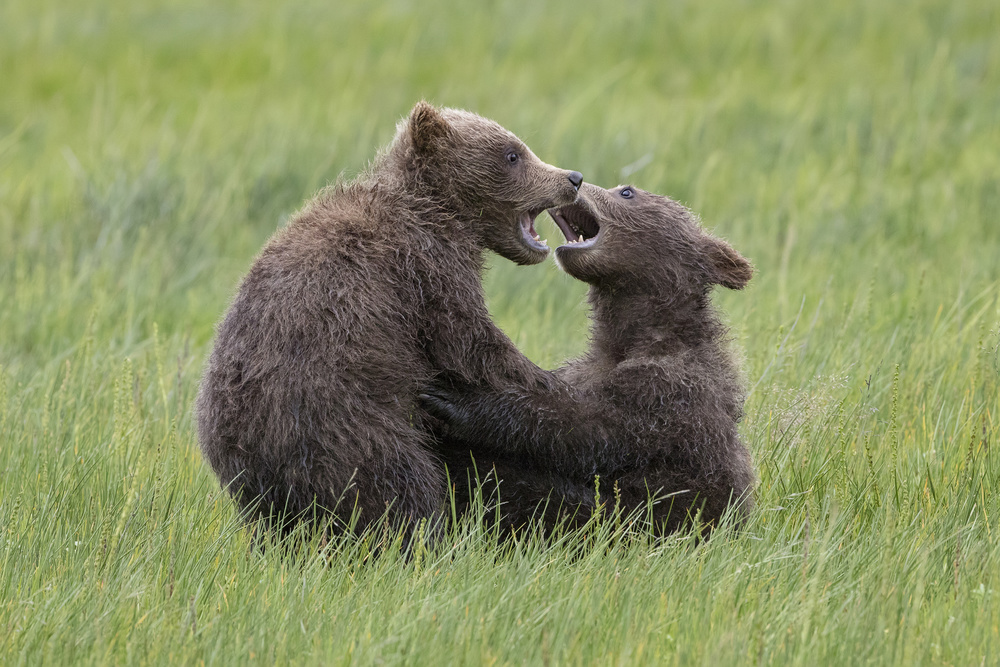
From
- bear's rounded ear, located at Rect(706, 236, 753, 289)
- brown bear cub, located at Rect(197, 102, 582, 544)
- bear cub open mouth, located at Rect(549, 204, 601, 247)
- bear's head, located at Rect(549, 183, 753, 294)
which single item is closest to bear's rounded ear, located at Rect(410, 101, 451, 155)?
brown bear cub, located at Rect(197, 102, 582, 544)

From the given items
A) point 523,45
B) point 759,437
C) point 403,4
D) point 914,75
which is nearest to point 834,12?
point 914,75

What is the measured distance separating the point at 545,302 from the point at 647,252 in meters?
2.51

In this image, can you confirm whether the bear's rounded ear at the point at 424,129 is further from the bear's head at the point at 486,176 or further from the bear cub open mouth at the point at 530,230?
the bear cub open mouth at the point at 530,230

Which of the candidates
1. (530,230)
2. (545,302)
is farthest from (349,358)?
(545,302)

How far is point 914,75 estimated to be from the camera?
12180 mm

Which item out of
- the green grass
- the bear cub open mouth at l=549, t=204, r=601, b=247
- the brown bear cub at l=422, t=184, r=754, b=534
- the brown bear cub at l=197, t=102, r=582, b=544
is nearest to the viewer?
the green grass

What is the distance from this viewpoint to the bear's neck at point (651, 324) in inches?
196

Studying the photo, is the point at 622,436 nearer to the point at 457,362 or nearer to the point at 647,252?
the point at 457,362

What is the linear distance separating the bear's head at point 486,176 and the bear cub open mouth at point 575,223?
1.04 feet

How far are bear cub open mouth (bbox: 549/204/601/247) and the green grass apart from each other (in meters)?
0.99

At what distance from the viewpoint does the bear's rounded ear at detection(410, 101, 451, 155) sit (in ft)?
15.8

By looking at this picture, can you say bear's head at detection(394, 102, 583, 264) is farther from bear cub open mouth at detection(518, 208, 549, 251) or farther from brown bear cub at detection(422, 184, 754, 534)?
brown bear cub at detection(422, 184, 754, 534)

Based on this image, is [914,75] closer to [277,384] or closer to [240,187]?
[240,187]

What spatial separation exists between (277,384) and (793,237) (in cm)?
496
